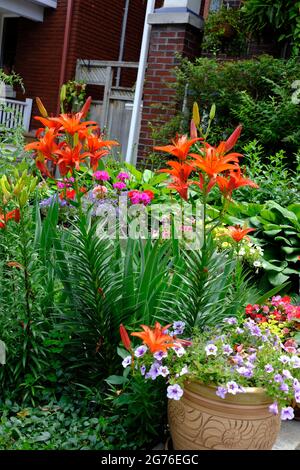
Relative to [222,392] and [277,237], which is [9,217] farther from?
[277,237]

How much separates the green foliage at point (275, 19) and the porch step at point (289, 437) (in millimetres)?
4601

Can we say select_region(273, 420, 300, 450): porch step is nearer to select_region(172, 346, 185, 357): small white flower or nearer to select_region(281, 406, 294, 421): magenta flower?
select_region(281, 406, 294, 421): magenta flower

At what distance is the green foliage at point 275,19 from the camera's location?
19.9 ft

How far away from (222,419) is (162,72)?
5536mm

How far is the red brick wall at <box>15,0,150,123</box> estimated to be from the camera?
1069 centimetres

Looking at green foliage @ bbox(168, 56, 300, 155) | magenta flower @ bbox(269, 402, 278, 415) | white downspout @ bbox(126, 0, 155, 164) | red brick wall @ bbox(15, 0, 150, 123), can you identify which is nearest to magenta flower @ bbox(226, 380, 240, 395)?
magenta flower @ bbox(269, 402, 278, 415)

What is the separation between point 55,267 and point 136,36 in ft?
36.4

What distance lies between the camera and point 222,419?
194 cm

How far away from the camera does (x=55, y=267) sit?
2.47 metres

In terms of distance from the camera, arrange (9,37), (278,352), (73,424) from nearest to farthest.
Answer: (278,352) → (73,424) → (9,37)

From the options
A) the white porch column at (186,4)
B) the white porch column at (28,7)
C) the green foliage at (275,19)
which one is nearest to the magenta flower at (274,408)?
the green foliage at (275,19)

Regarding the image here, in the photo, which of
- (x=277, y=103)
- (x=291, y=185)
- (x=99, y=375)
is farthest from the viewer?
(x=277, y=103)
